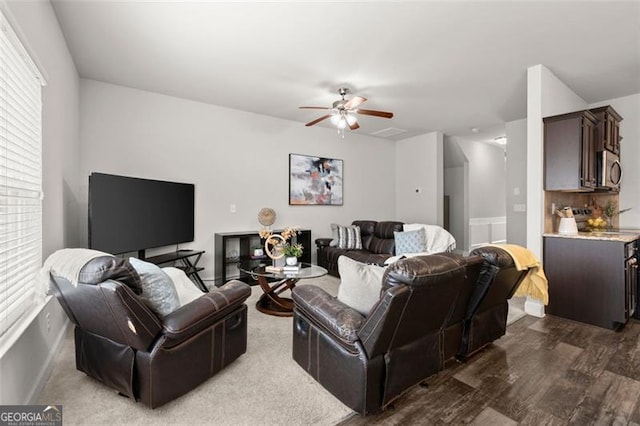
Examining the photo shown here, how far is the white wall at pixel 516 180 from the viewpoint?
5.08 meters

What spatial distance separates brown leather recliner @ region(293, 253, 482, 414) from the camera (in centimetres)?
150

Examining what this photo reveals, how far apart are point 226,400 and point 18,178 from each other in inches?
72.5

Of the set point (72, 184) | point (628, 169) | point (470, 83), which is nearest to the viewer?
point (72, 184)

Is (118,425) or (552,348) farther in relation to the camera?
(552,348)

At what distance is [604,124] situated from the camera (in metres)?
3.44

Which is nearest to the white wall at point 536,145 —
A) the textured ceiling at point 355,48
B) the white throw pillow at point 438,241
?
the textured ceiling at point 355,48

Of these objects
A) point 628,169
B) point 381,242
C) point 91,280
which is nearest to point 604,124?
point 628,169

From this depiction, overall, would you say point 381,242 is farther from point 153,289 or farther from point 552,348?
point 153,289

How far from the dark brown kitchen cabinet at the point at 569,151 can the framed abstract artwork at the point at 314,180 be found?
340cm

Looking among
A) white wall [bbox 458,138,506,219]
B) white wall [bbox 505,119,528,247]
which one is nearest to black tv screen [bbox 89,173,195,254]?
white wall [bbox 505,119,528,247]

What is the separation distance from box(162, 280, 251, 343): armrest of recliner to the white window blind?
803 mm

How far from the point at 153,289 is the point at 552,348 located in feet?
10.5

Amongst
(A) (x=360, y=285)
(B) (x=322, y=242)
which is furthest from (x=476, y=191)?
(A) (x=360, y=285)

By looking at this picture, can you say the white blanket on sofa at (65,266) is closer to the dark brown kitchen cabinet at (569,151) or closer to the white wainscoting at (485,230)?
the dark brown kitchen cabinet at (569,151)
